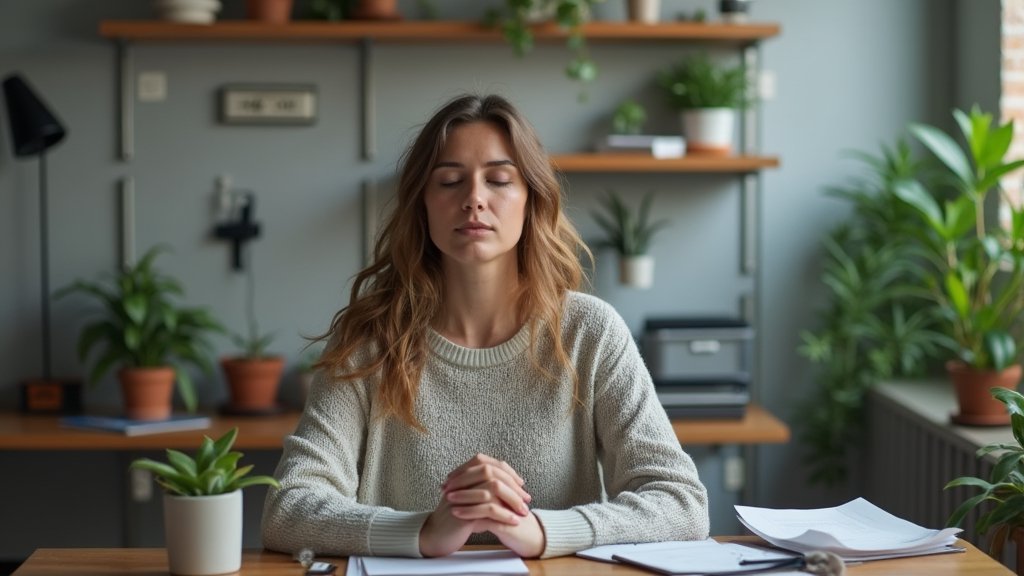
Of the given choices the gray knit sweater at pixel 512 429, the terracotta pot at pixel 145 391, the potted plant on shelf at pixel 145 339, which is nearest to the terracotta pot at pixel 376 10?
the potted plant on shelf at pixel 145 339

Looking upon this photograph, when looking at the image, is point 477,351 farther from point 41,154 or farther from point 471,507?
point 41,154

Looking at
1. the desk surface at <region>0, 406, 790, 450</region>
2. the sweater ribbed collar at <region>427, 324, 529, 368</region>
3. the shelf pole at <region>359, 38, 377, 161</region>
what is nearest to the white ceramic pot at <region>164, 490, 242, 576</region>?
the sweater ribbed collar at <region>427, 324, 529, 368</region>

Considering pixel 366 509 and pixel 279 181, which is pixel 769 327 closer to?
pixel 279 181

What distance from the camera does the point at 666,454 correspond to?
1971 millimetres

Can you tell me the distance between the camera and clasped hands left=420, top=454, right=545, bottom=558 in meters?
1.70

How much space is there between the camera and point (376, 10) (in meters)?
3.79

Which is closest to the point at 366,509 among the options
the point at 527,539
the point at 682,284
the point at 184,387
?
the point at 527,539

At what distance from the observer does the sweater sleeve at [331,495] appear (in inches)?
68.6

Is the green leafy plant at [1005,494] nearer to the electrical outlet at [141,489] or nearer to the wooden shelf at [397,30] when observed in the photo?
the wooden shelf at [397,30]

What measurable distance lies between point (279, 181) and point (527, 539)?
251 centimetres

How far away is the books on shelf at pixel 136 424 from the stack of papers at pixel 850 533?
7.20ft

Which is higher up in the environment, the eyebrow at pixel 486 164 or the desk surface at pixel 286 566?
the eyebrow at pixel 486 164

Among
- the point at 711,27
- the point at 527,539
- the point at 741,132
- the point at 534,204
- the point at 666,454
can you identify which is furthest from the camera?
the point at 741,132

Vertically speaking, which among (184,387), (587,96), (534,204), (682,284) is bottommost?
(184,387)
